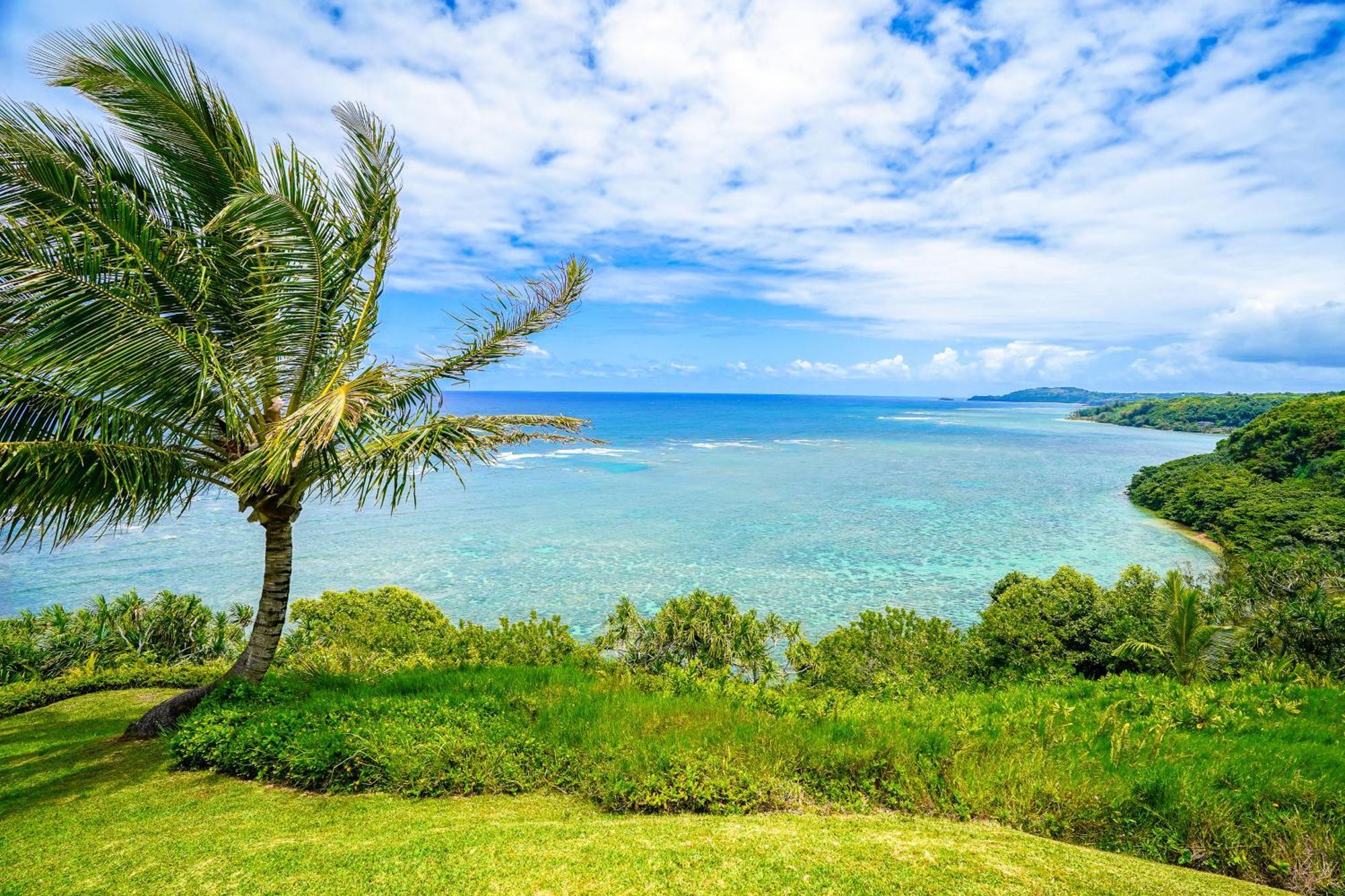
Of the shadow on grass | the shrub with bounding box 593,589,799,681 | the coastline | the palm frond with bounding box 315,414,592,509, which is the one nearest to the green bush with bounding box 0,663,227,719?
the shadow on grass

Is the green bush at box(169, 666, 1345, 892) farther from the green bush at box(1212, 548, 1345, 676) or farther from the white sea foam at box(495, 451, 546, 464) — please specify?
the white sea foam at box(495, 451, 546, 464)

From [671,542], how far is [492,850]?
31623mm

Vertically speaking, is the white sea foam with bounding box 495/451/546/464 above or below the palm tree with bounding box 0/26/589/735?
below

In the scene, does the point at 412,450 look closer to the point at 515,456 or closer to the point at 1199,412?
the point at 515,456

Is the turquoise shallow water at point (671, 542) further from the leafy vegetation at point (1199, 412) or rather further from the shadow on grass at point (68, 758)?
the leafy vegetation at point (1199, 412)

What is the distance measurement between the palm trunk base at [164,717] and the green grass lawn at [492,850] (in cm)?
134

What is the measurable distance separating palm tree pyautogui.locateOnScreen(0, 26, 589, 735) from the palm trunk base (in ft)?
0.09

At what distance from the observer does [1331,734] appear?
6141 mm

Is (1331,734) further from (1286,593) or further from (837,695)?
(1286,593)

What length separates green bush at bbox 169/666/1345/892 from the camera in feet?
13.8

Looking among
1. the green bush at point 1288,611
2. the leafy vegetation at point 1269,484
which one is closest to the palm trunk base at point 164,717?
the green bush at point 1288,611

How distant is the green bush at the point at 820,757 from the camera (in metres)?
4.20

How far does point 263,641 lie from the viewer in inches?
265

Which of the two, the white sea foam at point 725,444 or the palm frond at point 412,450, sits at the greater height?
the palm frond at point 412,450
